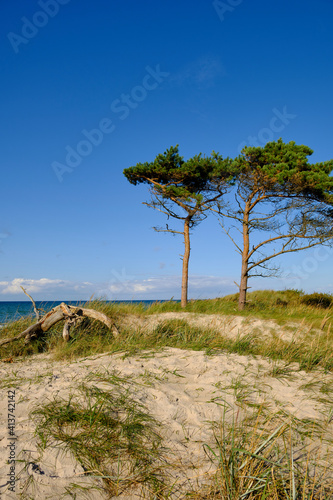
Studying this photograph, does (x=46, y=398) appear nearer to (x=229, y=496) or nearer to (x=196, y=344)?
(x=229, y=496)

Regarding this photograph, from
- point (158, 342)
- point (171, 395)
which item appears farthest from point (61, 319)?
point (171, 395)

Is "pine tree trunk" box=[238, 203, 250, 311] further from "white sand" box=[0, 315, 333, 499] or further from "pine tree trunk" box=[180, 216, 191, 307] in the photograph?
"white sand" box=[0, 315, 333, 499]

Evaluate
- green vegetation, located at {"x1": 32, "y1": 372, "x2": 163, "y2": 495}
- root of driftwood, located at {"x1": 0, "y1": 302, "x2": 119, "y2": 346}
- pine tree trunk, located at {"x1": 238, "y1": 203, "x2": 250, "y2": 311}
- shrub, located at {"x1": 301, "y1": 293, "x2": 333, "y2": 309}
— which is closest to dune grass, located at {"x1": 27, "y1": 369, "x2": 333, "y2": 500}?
green vegetation, located at {"x1": 32, "y1": 372, "x2": 163, "y2": 495}

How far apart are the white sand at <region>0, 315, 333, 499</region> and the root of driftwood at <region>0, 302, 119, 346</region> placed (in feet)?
5.80

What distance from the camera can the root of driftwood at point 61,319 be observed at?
7816 mm

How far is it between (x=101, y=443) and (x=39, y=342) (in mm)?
5830

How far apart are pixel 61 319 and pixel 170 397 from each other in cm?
518

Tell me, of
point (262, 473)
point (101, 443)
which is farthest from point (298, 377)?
point (101, 443)

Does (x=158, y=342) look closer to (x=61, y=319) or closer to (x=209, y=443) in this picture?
(x=61, y=319)

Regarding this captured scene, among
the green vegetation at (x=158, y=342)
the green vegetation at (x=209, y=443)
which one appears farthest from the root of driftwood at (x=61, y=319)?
the green vegetation at (x=209, y=443)

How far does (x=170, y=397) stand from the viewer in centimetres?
378

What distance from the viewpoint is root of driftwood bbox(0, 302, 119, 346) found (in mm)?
7816

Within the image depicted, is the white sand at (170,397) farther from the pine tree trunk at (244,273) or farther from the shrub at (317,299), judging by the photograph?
the shrub at (317,299)

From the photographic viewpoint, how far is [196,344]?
618 centimetres
